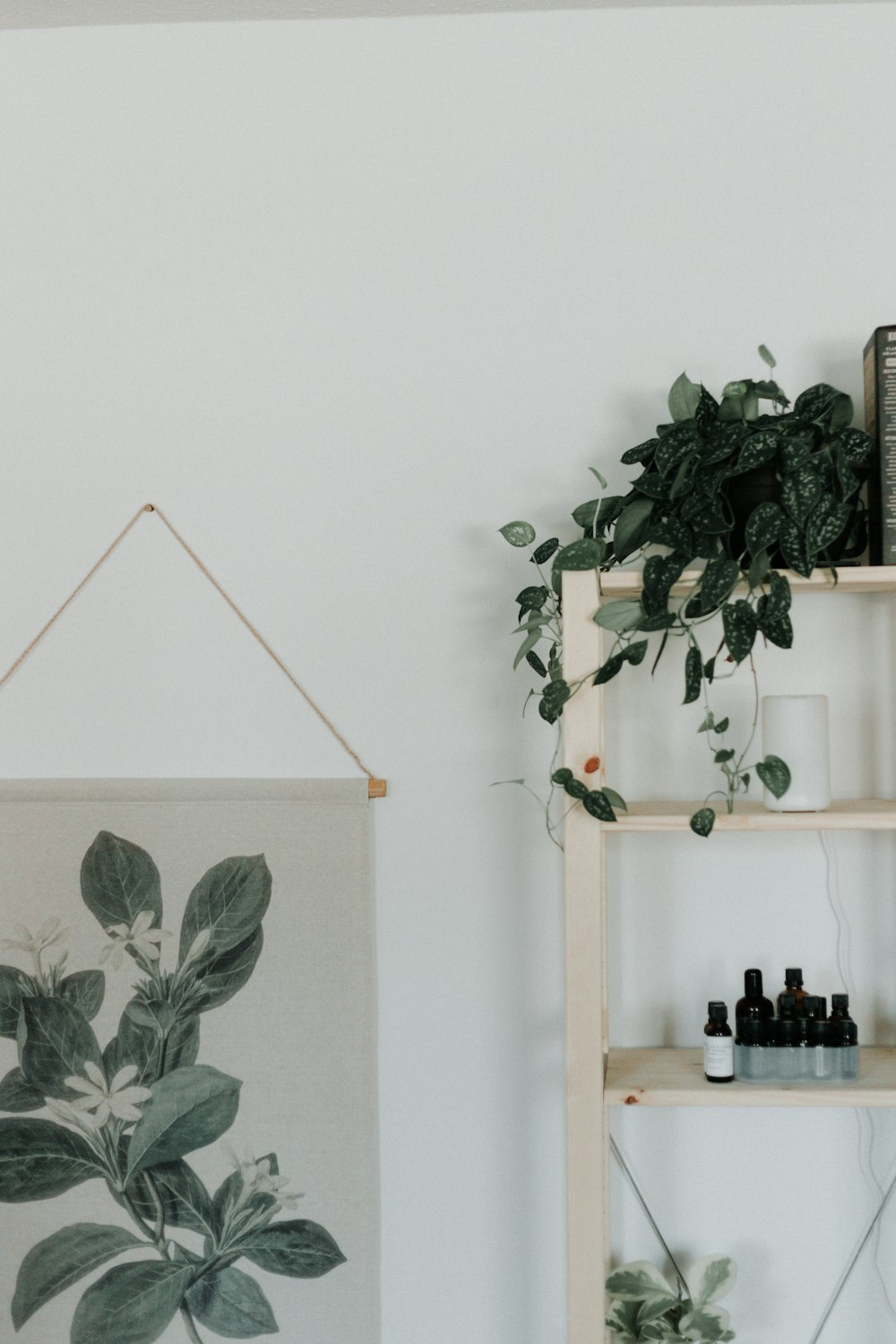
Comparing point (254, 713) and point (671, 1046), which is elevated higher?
point (254, 713)

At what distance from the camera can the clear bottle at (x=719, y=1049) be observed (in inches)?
52.9

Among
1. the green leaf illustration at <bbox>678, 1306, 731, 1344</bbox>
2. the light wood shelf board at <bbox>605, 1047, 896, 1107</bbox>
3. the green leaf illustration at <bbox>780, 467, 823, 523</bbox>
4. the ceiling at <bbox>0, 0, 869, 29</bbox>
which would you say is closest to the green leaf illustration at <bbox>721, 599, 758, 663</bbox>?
the green leaf illustration at <bbox>780, 467, 823, 523</bbox>

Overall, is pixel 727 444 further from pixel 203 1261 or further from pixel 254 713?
pixel 203 1261

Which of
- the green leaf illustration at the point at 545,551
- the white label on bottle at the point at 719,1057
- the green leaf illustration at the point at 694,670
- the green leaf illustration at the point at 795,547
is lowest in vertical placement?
the white label on bottle at the point at 719,1057

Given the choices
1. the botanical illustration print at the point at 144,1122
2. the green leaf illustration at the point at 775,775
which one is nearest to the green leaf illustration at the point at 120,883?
the botanical illustration print at the point at 144,1122

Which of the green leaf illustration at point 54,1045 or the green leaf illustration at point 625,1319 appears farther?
the green leaf illustration at point 54,1045

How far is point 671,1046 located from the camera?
4.98 feet

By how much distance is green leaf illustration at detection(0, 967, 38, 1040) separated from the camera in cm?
155

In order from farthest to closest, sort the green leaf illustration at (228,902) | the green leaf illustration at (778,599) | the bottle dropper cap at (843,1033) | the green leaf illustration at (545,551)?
the green leaf illustration at (228,902) < the green leaf illustration at (545,551) < the bottle dropper cap at (843,1033) < the green leaf illustration at (778,599)

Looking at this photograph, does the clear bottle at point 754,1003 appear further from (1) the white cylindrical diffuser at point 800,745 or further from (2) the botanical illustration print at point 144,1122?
(2) the botanical illustration print at point 144,1122

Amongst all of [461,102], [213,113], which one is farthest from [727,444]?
[213,113]

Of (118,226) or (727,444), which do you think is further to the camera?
(118,226)

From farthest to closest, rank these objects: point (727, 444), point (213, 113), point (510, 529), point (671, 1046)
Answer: point (213, 113), point (671, 1046), point (510, 529), point (727, 444)

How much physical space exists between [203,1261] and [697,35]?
6.14 ft
